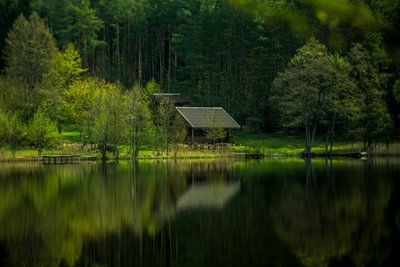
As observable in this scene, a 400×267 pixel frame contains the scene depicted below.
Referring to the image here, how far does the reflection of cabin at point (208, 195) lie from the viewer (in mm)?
32125

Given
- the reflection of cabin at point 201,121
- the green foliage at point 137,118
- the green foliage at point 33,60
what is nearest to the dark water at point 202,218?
the green foliage at point 137,118

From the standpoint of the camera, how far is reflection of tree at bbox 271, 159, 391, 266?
65.6 ft

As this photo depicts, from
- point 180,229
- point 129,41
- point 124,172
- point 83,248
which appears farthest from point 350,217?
point 129,41

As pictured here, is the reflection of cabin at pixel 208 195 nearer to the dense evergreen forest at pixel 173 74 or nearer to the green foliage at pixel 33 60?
the dense evergreen forest at pixel 173 74

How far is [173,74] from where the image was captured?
98.7 m

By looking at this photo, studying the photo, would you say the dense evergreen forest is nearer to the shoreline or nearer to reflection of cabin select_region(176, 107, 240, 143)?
the shoreline

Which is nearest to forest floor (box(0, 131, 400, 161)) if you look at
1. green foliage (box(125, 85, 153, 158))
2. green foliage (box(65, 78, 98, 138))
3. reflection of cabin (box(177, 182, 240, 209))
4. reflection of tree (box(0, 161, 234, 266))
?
green foliage (box(125, 85, 153, 158))

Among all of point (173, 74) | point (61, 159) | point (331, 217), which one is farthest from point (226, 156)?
point (331, 217)

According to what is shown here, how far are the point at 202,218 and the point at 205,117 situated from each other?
47102mm

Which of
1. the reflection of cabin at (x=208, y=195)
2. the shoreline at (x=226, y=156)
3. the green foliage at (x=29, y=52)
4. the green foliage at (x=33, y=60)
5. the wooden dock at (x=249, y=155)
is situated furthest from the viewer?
the green foliage at (x=29, y=52)

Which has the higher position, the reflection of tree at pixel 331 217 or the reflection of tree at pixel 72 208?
the reflection of tree at pixel 331 217

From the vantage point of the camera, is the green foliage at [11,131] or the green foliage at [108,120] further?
the green foliage at [108,120]

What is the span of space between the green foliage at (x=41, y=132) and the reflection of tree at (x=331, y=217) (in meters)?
34.1

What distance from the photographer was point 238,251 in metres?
20.1
